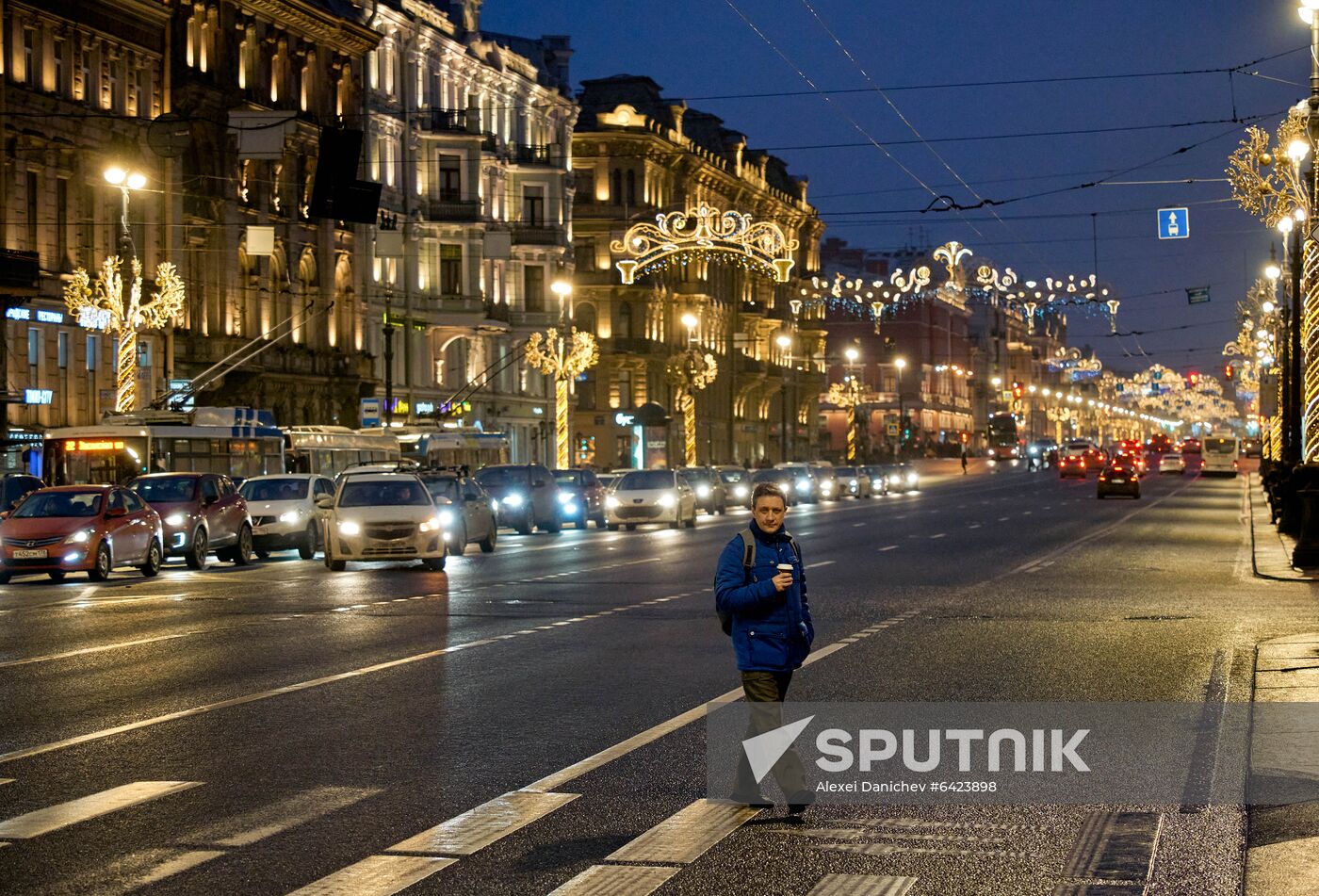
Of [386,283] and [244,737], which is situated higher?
[386,283]

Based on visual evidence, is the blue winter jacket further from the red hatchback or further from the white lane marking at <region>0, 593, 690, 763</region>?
the red hatchback

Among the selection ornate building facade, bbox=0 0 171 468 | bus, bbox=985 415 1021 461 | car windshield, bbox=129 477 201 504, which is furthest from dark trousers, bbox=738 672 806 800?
bus, bbox=985 415 1021 461

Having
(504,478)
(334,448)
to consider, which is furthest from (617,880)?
(334,448)

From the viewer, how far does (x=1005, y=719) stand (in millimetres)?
12828

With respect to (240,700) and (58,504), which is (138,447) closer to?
(58,504)

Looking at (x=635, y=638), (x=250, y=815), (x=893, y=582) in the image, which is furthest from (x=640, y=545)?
(x=250, y=815)

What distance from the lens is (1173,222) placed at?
175 ft

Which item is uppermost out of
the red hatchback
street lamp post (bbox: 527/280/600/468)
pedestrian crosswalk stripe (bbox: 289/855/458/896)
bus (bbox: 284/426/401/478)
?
street lamp post (bbox: 527/280/600/468)

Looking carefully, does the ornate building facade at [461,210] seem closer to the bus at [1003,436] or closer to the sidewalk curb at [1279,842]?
the sidewalk curb at [1279,842]

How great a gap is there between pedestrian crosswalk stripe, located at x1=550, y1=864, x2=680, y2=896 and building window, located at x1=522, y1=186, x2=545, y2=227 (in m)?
77.4

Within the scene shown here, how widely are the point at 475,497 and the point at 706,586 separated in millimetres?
13908

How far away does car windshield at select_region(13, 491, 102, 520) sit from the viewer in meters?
31.0

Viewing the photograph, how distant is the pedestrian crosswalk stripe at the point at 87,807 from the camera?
9273 mm

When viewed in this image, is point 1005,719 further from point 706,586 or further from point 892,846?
point 706,586
